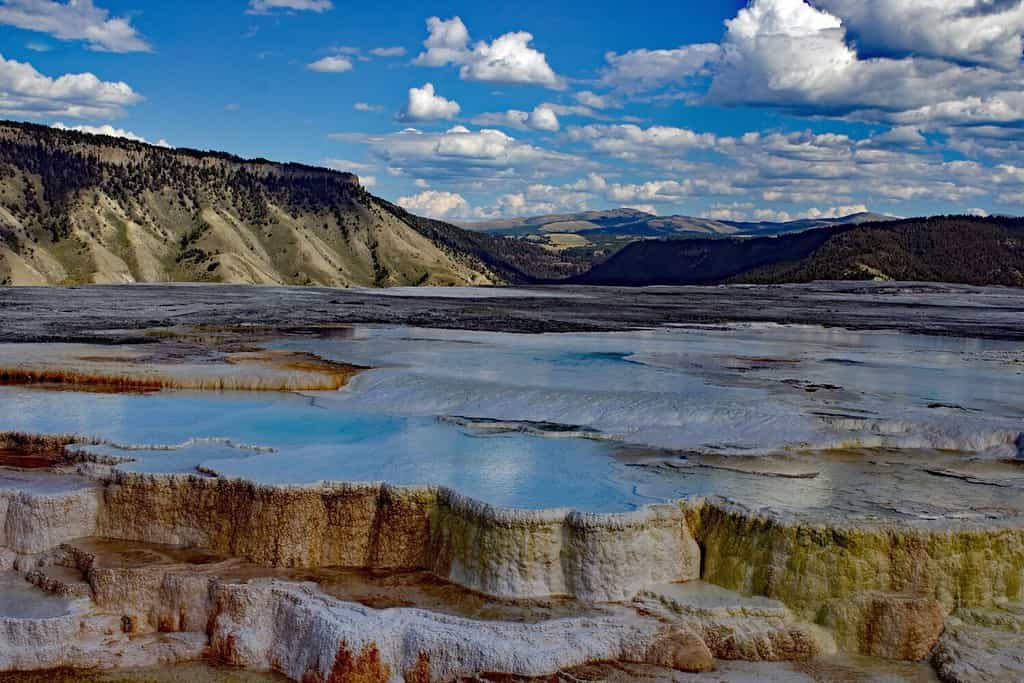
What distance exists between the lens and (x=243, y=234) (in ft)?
367

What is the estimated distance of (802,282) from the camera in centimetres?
9644

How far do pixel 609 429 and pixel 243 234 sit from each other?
104 m

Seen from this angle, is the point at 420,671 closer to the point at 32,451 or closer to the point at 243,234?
the point at 32,451

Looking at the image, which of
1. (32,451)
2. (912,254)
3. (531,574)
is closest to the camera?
(531,574)

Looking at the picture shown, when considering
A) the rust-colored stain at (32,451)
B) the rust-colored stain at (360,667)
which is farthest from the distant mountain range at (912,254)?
the rust-colored stain at (360,667)

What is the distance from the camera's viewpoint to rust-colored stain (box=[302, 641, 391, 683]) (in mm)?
8383

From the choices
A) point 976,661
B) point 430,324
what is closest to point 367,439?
point 976,661

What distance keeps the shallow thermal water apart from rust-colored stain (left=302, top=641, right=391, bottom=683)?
2.31 metres

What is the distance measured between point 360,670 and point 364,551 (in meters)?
2.06

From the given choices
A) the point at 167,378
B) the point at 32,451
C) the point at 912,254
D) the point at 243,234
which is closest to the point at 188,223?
the point at 243,234

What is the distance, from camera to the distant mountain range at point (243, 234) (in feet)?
304

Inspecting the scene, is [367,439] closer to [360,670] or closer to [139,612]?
[139,612]

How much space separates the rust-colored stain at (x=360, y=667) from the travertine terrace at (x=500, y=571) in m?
0.02

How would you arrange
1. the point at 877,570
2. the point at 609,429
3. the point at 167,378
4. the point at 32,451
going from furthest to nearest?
1. the point at 167,378
2. the point at 609,429
3. the point at 32,451
4. the point at 877,570
